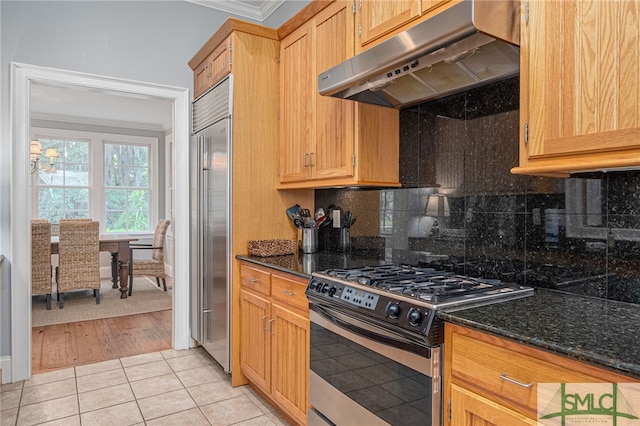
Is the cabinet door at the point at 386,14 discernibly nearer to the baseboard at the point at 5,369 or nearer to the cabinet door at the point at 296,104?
the cabinet door at the point at 296,104

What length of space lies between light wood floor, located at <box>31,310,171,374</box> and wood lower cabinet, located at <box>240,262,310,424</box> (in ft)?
4.33

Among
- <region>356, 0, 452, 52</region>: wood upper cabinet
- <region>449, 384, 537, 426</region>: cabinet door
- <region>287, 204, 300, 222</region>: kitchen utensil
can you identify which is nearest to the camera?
<region>449, 384, 537, 426</region>: cabinet door

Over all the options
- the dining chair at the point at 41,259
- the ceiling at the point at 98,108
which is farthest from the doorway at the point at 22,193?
the dining chair at the point at 41,259

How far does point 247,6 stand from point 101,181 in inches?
182

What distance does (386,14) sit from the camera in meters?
1.97

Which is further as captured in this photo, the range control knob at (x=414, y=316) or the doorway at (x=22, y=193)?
the doorway at (x=22, y=193)

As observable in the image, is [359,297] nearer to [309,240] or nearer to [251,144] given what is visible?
[309,240]

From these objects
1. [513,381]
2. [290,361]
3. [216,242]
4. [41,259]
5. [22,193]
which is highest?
[22,193]

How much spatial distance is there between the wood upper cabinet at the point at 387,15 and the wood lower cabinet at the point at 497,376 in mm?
1269

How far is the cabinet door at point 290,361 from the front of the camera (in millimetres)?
2166

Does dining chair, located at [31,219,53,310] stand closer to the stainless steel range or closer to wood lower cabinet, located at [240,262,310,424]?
wood lower cabinet, located at [240,262,310,424]

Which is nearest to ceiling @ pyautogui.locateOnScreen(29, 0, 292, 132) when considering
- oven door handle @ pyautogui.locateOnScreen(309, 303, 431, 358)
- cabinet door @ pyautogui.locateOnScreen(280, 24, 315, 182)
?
cabinet door @ pyautogui.locateOnScreen(280, 24, 315, 182)

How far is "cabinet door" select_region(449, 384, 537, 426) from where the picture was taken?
3.85 feet

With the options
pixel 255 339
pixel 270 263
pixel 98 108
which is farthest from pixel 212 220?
pixel 98 108
